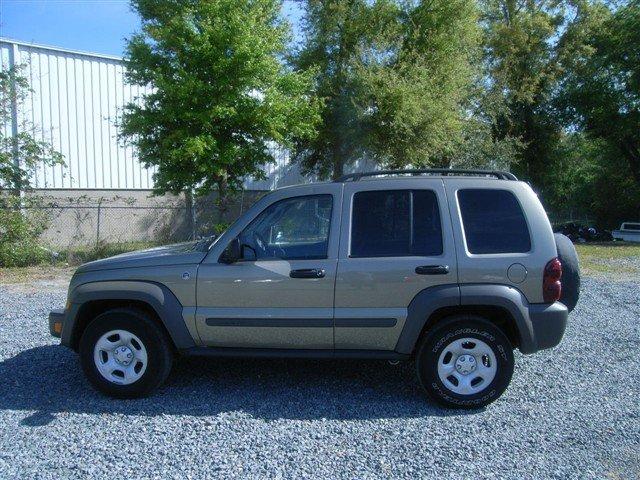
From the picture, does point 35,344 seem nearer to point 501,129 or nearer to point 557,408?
point 557,408

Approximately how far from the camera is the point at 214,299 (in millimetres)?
4797

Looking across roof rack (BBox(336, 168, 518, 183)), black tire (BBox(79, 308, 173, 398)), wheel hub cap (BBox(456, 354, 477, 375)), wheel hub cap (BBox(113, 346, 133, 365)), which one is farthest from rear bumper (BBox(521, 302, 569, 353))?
wheel hub cap (BBox(113, 346, 133, 365))

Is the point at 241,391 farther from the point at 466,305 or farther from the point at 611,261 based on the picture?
the point at 611,261

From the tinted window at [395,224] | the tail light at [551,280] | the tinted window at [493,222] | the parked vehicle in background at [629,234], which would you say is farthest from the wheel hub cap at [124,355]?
the parked vehicle in background at [629,234]

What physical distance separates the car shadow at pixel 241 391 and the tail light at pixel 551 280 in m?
1.21

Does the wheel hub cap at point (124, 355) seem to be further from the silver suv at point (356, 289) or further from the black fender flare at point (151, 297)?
the black fender flare at point (151, 297)

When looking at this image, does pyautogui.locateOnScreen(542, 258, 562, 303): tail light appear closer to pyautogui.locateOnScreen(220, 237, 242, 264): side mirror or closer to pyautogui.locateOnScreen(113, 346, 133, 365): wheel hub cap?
pyautogui.locateOnScreen(220, 237, 242, 264): side mirror

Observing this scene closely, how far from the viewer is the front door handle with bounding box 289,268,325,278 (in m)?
4.68

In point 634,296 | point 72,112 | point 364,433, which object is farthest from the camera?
point 72,112

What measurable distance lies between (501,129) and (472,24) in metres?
7.62

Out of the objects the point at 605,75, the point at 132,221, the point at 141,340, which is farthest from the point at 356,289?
the point at 605,75

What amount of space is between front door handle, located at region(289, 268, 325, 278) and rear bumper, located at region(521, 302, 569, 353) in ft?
5.76

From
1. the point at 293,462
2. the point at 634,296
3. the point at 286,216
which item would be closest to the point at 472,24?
the point at 634,296

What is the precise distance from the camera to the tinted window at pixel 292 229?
4836 mm
